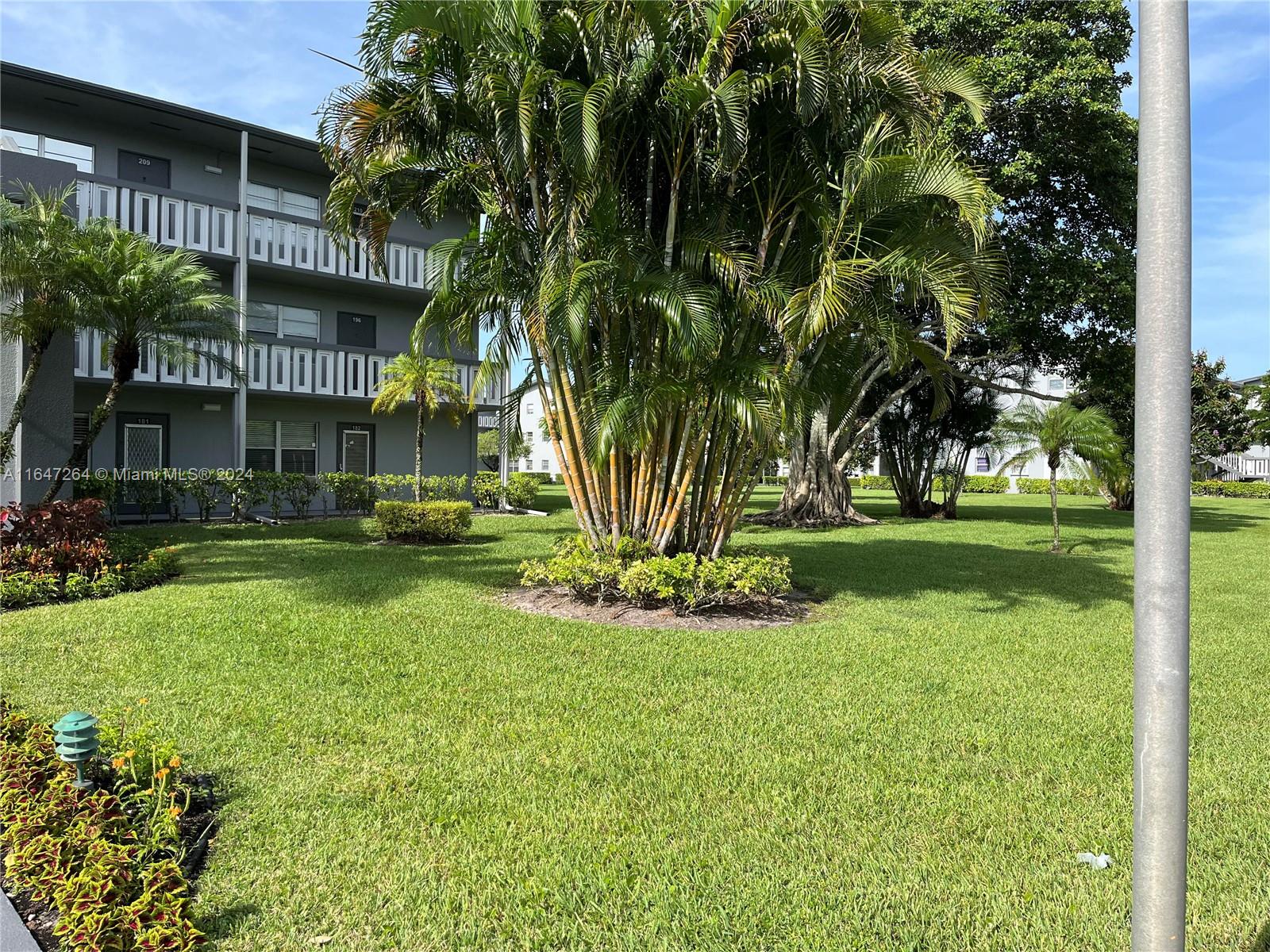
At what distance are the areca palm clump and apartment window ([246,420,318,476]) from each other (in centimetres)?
1233

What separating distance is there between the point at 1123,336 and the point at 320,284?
70.5 ft

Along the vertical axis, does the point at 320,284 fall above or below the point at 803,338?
above

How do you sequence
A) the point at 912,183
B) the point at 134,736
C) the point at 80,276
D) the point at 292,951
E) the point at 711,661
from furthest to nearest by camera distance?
the point at 80,276 → the point at 912,183 → the point at 711,661 → the point at 134,736 → the point at 292,951

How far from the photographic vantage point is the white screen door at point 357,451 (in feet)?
71.8

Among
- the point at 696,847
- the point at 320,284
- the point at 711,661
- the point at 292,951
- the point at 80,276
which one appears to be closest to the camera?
the point at 292,951

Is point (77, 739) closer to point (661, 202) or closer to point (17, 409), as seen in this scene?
point (661, 202)

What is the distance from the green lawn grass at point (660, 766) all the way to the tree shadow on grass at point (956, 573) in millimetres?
1159

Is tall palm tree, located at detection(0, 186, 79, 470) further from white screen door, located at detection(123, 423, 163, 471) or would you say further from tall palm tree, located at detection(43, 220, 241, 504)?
white screen door, located at detection(123, 423, 163, 471)

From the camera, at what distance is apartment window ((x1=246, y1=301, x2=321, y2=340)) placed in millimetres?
20094

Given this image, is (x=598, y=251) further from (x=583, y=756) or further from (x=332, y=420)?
(x=332, y=420)

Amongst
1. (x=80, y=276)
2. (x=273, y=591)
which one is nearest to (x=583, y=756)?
(x=273, y=591)

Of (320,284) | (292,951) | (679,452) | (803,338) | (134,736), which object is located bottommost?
(292,951)

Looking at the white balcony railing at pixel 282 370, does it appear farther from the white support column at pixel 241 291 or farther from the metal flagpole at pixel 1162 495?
the metal flagpole at pixel 1162 495

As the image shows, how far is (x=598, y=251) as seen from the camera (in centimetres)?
832
